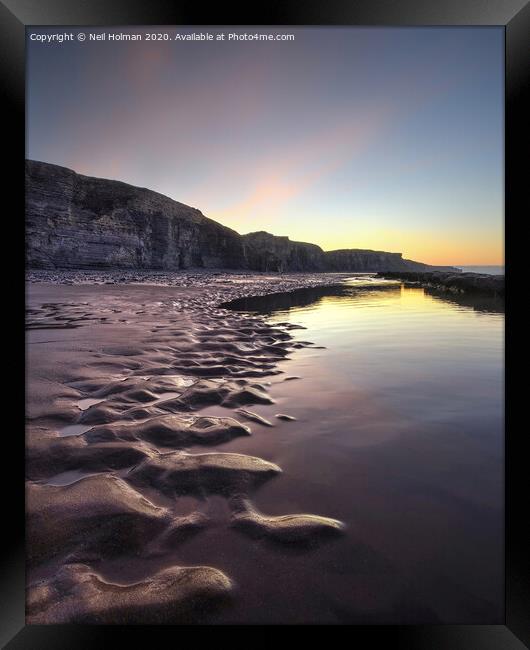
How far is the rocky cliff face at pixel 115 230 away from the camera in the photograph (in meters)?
35.0

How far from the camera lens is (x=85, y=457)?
2080 millimetres

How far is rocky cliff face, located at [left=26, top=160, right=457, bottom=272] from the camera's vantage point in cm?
3497

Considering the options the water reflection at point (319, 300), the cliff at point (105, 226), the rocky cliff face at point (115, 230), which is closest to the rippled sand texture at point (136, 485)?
the water reflection at point (319, 300)

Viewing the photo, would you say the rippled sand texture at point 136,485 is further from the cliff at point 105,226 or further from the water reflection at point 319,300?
the cliff at point 105,226

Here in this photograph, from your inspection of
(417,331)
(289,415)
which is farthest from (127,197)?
(289,415)

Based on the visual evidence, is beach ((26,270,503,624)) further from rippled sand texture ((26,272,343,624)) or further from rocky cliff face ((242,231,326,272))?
rocky cliff face ((242,231,326,272))

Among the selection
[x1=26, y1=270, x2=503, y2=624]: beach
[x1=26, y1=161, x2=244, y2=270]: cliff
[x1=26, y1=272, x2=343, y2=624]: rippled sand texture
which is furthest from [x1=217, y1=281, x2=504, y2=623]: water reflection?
[x1=26, y1=161, x2=244, y2=270]: cliff

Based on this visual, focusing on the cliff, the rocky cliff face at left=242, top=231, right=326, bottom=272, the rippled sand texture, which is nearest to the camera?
the rippled sand texture

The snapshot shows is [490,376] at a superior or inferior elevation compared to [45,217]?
inferior

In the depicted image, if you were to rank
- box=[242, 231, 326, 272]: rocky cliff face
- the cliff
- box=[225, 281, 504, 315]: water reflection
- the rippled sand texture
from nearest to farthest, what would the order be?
1. the rippled sand texture
2. box=[225, 281, 504, 315]: water reflection
3. the cliff
4. box=[242, 231, 326, 272]: rocky cliff face

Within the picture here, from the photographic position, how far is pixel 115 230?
41594 mm

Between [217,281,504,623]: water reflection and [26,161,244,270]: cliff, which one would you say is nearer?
[217,281,504,623]: water reflection
